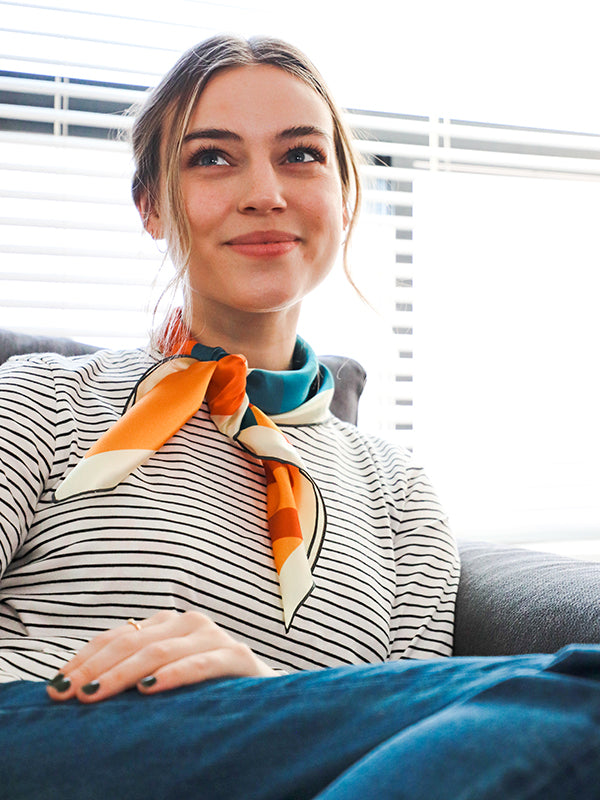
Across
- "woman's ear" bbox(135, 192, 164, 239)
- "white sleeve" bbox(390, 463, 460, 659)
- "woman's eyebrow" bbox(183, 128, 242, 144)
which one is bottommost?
"white sleeve" bbox(390, 463, 460, 659)

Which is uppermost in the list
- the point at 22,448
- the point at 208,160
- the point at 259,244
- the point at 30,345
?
the point at 208,160

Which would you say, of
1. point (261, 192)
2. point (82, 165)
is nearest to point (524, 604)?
point (261, 192)

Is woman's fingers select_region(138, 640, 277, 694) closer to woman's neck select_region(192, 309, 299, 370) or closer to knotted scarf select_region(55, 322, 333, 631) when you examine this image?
knotted scarf select_region(55, 322, 333, 631)

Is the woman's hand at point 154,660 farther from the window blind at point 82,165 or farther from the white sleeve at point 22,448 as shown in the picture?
the window blind at point 82,165

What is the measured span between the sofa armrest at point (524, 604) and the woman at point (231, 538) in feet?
0.14

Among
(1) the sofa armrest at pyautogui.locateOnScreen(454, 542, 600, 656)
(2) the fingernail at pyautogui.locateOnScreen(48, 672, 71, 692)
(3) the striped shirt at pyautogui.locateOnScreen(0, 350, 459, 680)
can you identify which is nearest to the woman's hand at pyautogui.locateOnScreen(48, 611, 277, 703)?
(2) the fingernail at pyautogui.locateOnScreen(48, 672, 71, 692)

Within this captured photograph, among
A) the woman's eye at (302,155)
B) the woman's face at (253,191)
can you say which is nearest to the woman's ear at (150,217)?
the woman's face at (253,191)

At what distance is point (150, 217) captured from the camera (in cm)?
118

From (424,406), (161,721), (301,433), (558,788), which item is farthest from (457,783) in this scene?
(424,406)

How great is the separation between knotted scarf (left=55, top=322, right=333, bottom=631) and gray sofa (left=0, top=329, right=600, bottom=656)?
238mm

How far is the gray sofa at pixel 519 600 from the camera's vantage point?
854 mm

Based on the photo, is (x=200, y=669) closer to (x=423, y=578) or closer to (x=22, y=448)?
(x=22, y=448)

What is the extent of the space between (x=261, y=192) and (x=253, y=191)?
0.01 metres

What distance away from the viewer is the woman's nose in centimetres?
105
